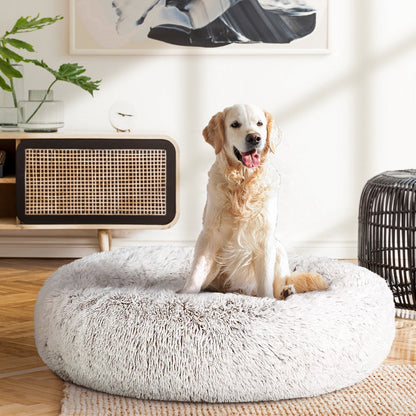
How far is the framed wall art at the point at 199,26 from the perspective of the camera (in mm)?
4023

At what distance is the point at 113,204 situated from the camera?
3.79 m

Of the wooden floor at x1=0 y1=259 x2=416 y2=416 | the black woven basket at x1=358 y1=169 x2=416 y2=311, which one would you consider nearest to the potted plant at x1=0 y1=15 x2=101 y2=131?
the wooden floor at x1=0 y1=259 x2=416 y2=416

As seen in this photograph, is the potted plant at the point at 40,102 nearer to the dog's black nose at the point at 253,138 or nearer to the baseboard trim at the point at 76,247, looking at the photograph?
the baseboard trim at the point at 76,247

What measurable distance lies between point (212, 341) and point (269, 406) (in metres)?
0.22

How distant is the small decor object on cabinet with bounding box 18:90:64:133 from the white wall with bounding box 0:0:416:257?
0.19 meters

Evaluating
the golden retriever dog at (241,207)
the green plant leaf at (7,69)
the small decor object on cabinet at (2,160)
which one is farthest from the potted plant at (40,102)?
the golden retriever dog at (241,207)

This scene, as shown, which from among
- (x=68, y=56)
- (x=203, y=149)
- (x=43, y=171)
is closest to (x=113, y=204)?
(x=43, y=171)

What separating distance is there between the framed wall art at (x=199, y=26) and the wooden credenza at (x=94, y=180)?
25.1 inches

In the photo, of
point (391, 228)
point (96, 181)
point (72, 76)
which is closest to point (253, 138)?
point (391, 228)

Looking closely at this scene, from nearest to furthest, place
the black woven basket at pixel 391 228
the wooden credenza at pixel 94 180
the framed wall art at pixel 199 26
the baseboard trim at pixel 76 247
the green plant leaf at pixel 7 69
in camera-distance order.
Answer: the black woven basket at pixel 391 228
the green plant leaf at pixel 7 69
the wooden credenza at pixel 94 180
the framed wall art at pixel 199 26
the baseboard trim at pixel 76 247

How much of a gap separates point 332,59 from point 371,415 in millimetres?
2674

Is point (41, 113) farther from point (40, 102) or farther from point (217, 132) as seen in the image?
point (217, 132)

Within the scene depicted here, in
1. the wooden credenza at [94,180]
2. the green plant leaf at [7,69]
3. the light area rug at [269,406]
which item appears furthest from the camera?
the wooden credenza at [94,180]

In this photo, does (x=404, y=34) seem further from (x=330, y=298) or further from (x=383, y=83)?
(x=330, y=298)
